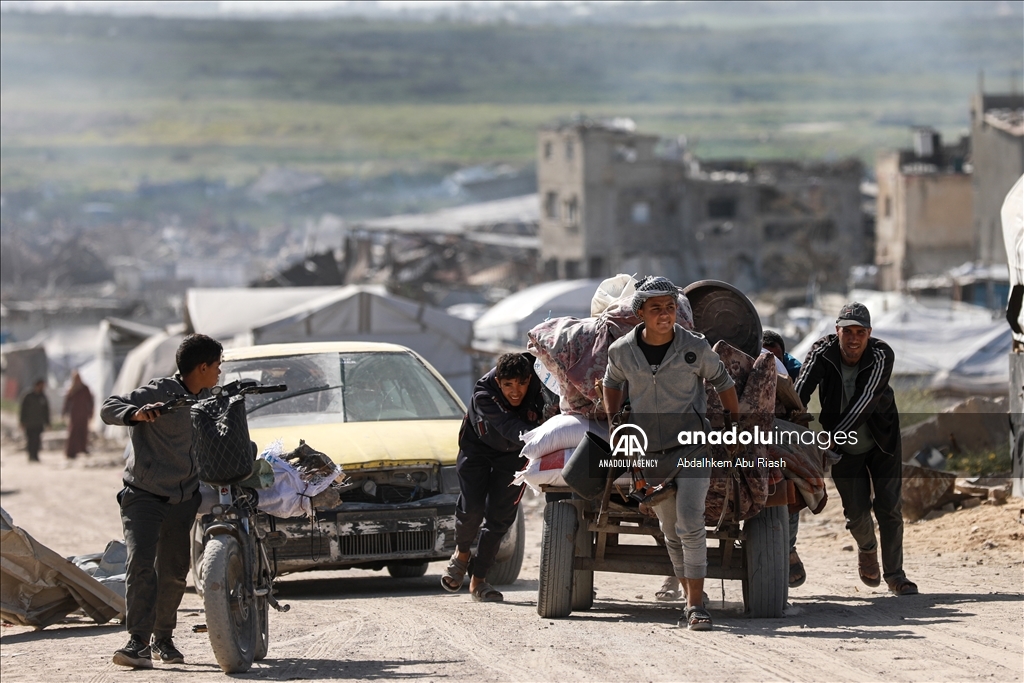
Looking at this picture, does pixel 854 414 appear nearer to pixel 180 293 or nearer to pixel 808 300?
pixel 808 300

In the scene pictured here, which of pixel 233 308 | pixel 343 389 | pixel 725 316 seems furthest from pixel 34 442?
pixel 725 316

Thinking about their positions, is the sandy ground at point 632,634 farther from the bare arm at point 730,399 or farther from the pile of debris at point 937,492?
the bare arm at point 730,399

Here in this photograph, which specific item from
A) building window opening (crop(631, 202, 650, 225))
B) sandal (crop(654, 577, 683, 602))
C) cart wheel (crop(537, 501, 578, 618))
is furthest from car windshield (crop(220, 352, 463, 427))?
building window opening (crop(631, 202, 650, 225))

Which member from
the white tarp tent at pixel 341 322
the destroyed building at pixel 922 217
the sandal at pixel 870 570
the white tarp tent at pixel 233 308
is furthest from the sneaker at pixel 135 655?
the destroyed building at pixel 922 217

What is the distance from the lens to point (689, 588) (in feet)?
24.3

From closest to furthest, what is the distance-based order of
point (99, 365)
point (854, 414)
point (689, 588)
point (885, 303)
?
point (689, 588) → point (854, 414) → point (885, 303) → point (99, 365)

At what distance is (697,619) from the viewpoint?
7305mm

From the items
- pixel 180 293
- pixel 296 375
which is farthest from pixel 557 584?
pixel 180 293

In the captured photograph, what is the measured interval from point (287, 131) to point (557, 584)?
18267cm

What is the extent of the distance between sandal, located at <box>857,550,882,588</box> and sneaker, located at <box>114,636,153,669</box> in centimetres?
426

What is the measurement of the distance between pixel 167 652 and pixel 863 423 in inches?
163

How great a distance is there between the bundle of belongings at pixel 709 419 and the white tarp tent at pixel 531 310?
19.5 metres

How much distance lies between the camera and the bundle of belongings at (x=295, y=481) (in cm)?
757

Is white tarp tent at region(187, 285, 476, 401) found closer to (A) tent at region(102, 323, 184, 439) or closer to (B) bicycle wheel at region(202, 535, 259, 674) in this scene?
(A) tent at region(102, 323, 184, 439)
